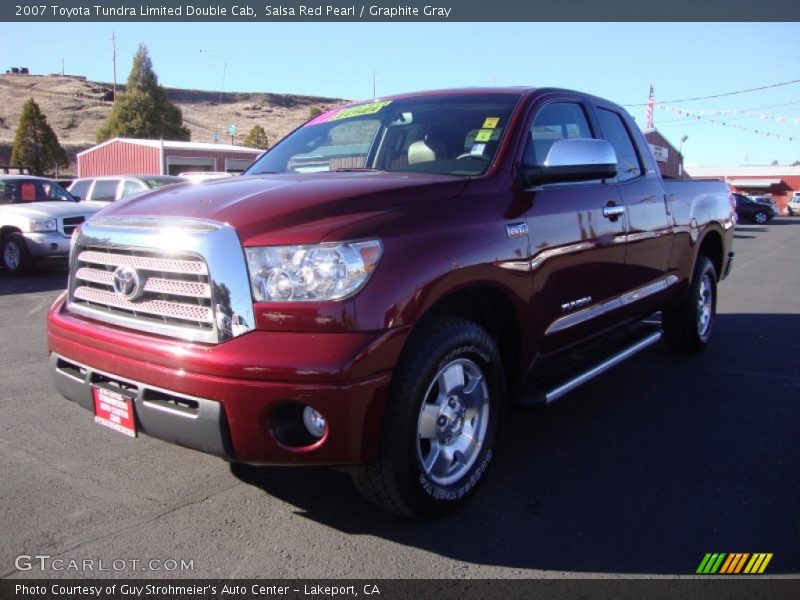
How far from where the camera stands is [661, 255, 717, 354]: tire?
217 inches

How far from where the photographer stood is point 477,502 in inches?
122

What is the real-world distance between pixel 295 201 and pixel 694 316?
415 centimetres

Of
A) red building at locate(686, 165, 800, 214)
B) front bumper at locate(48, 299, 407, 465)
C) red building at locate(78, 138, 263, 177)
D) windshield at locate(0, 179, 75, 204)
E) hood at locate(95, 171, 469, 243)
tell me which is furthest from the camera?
red building at locate(686, 165, 800, 214)

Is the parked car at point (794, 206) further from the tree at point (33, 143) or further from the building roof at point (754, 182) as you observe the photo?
the tree at point (33, 143)

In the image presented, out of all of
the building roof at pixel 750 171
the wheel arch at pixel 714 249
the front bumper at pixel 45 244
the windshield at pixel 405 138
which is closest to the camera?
the windshield at pixel 405 138

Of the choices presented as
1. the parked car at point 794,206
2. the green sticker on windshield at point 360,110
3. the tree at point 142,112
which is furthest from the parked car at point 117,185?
the parked car at point 794,206

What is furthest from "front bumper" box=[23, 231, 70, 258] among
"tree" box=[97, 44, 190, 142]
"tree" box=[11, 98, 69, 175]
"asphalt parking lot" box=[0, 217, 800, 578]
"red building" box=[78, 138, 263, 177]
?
"tree" box=[97, 44, 190, 142]

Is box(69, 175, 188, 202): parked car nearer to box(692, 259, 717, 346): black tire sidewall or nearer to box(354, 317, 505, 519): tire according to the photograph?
box(692, 259, 717, 346): black tire sidewall

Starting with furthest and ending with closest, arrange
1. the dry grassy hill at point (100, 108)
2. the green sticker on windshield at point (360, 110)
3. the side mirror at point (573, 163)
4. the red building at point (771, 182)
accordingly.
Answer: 1. the dry grassy hill at point (100, 108)
2. the red building at point (771, 182)
3. the green sticker on windshield at point (360, 110)
4. the side mirror at point (573, 163)

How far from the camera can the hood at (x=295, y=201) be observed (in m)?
2.51

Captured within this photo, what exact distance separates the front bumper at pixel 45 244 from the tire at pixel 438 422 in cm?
925

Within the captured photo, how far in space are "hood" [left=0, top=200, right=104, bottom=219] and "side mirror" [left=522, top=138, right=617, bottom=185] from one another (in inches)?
370

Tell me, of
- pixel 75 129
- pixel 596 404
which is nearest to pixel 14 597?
pixel 596 404

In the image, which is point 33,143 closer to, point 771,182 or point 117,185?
point 117,185
